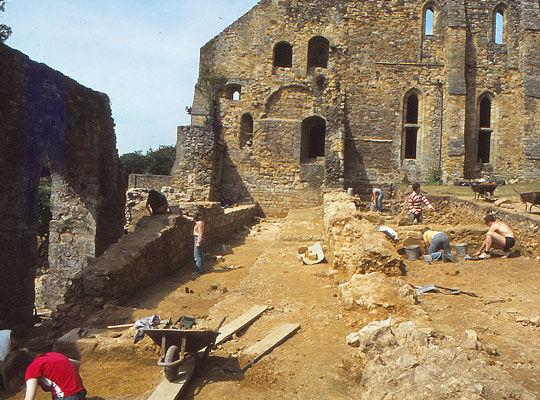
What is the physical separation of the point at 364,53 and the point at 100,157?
625 inches

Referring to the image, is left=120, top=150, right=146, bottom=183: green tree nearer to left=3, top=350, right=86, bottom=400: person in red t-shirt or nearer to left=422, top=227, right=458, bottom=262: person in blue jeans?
left=422, top=227, right=458, bottom=262: person in blue jeans

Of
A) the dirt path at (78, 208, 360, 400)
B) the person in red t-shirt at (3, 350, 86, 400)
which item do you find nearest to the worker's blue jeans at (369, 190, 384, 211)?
the dirt path at (78, 208, 360, 400)

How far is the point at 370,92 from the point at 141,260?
17.1 meters

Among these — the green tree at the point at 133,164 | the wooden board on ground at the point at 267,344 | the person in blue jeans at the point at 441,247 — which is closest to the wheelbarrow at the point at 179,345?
the wooden board on ground at the point at 267,344

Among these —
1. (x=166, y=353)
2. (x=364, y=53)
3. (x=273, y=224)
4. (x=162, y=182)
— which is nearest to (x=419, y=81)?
(x=364, y=53)

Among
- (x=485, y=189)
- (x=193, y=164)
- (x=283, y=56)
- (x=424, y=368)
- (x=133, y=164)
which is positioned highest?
(x=283, y=56)

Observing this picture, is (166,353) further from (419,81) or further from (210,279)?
(419,81)

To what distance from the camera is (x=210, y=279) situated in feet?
28.7

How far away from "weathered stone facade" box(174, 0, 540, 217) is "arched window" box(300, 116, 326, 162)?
0.42 ft

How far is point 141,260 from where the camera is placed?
7.50 m

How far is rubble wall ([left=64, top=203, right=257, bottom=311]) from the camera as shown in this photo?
639cm

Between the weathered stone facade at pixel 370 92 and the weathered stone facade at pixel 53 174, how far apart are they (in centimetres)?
1021

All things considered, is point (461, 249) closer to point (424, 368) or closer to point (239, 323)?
point (239, 323)

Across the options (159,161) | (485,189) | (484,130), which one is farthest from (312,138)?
(159,161)
